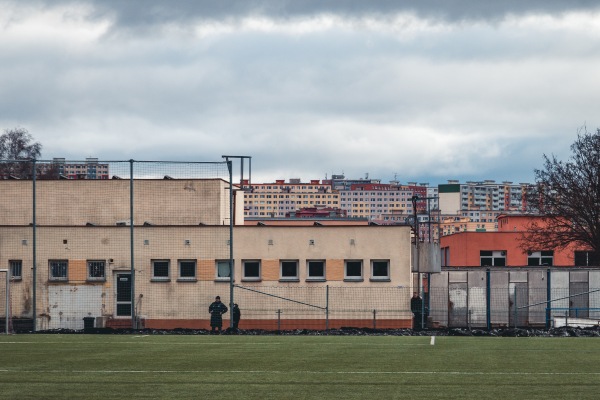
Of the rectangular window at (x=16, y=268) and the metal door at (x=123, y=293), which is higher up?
the rectangular window at (x=16, y=268)

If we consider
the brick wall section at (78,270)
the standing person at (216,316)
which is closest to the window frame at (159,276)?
the brick wall section at (78,270)

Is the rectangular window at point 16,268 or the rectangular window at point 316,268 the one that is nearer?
the rectangular window at point 16,268

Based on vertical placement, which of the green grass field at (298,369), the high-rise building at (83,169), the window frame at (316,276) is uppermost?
the high-rise building at (83,169)

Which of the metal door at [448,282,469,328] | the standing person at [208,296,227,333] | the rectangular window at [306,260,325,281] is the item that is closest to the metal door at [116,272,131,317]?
the standing person at [208,296,227,333]

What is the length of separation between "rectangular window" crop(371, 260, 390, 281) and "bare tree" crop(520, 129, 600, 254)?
31177mm

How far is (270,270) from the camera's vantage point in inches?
2119

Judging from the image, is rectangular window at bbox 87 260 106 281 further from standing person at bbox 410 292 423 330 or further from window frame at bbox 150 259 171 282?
standing person at bbox 410 292 423 330

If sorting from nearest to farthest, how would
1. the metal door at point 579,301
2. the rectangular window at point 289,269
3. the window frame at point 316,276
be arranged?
the window frame at point 316,276, the rectangular window at point 289,269, the metal door at point 579,301

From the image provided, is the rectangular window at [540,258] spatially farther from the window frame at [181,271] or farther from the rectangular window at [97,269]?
the rectangular window at [97,269]

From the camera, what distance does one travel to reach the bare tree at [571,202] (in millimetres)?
81812

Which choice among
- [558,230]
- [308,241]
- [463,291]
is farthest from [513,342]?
[558,230]

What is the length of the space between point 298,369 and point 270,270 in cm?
3016

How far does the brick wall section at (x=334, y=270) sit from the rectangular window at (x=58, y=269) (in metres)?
12.3

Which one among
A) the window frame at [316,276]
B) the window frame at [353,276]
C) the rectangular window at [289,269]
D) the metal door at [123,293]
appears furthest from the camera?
the rectangular window at [289,269]
